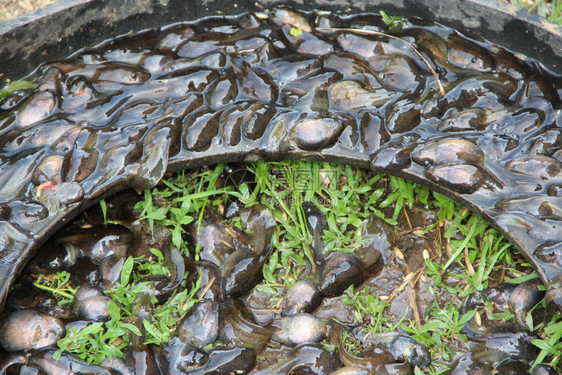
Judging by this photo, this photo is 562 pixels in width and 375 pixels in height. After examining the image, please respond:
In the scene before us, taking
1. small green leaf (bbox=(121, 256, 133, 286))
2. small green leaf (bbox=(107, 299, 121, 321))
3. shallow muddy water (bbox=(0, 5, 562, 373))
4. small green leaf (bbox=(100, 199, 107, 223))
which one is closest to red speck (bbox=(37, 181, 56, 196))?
shallow muddy water (bbox=(0, 5, 562, 373))

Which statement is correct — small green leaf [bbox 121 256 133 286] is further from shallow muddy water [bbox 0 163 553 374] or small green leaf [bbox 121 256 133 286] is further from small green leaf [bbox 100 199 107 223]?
small green leaf [bbox 100 199 107 223]

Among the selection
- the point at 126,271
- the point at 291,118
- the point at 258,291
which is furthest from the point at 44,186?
the point at 291,118

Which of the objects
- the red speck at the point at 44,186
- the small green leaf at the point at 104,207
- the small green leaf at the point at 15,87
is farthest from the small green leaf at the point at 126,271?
the small green leaf at the point at 15,87

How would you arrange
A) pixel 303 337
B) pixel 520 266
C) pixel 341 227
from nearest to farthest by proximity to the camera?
pixel 303 337 < pixel 520 266 < pixel 341 227

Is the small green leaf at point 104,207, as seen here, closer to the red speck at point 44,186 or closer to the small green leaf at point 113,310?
the red speck at point 44,186

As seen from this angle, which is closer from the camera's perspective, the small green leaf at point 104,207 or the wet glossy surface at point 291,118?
the wet glossy surface at point 291,118

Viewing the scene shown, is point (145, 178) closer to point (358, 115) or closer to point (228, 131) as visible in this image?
point (228, 131)

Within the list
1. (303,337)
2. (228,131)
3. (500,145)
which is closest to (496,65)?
(500,145)
